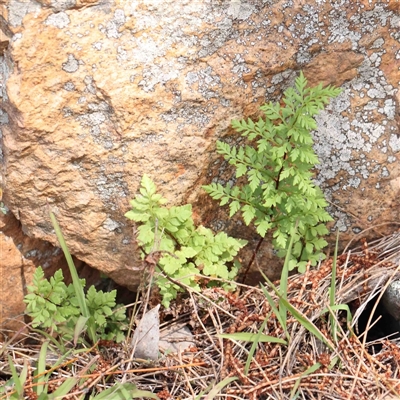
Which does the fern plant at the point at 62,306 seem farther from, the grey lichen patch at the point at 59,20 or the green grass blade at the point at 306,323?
the grey lichen patch at the point at 59,20

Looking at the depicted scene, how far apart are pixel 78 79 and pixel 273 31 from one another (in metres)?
0.87

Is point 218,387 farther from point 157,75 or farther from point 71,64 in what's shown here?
point 71,64

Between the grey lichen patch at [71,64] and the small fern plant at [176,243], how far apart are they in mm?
534

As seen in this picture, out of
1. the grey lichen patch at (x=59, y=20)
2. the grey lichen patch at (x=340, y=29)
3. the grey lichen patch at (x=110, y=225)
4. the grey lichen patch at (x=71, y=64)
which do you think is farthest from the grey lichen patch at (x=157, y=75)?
the grey lichen patch at (x=340, y=29)

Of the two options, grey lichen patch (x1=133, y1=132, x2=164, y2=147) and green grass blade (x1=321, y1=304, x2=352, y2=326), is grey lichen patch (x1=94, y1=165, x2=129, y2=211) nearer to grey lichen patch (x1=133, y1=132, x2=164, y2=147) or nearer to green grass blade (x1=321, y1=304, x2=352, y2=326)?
grey lichen patch (x1=133, y1=132, x2=164, y2=147)

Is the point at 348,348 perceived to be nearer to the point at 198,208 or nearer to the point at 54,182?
the point at 198,208

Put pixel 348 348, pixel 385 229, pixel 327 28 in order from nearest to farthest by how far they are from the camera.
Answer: pixel 348 348 < pixel 327 28 < pixel 385 229

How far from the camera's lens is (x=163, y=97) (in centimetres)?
245

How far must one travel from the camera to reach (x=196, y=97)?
2480 mm

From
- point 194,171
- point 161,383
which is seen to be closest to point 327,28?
point 194,171

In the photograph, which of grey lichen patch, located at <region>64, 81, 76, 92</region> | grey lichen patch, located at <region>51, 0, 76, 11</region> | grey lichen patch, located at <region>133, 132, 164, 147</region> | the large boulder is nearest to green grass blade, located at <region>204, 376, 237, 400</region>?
the large boulder

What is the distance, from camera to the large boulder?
2383mm

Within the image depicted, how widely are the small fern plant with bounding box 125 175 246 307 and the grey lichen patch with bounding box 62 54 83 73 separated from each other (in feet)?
1.75

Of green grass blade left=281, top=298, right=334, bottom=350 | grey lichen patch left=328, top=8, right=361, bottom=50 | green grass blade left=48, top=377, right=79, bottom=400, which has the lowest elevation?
green grass blade left=48, top=377, right=79, bottom=400
